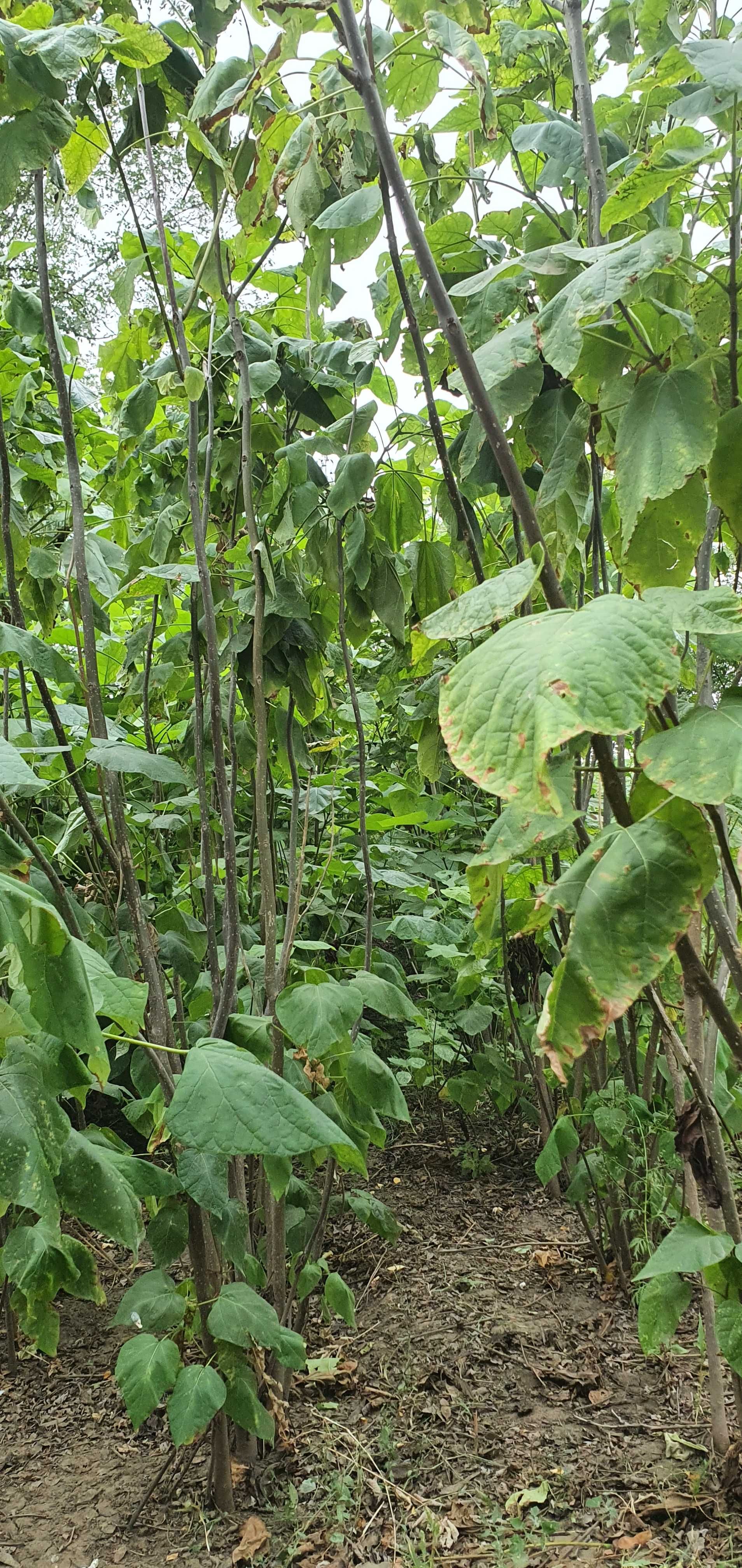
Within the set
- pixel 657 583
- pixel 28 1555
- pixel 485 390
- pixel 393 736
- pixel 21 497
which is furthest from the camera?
pixel 393 736

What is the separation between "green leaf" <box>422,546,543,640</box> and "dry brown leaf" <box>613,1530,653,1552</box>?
1.47 m

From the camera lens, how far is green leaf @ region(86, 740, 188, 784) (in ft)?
4.85

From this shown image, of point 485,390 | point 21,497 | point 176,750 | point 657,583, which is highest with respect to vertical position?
point 21,497

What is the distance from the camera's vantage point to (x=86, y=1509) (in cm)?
172

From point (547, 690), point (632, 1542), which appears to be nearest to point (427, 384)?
point (547, 690)

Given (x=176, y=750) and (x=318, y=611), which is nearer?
(x=318, y=611)

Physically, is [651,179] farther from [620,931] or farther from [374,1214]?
[374,1214]

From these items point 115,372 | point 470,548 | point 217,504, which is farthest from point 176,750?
point 470,548

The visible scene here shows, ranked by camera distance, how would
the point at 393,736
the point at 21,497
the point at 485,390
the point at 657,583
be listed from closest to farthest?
the point at 485,390 < the point at 657,583 < the point at 21,497 < the point at 393,736

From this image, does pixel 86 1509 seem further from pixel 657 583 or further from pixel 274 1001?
pixel 657 583

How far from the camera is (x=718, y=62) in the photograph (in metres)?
0.94

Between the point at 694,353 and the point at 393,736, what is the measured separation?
2.49 metres

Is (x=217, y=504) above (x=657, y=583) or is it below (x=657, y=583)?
above

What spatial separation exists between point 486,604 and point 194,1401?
4.17 feet
